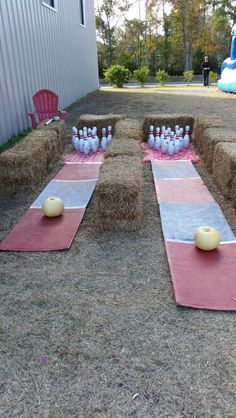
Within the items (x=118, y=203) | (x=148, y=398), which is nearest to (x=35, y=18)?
(x=118, y=203)

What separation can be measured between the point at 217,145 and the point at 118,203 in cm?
200

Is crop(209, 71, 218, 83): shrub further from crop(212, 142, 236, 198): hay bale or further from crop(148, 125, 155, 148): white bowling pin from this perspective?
crop(212, 142, 236, 198): hay bale

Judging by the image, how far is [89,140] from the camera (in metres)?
6.34

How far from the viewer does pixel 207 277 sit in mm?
2658

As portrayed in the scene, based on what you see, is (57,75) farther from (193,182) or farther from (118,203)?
(118,203)

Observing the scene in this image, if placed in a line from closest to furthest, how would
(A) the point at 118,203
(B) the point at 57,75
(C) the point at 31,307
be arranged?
(C) the point at 31,307, (A) the point at 118,203, (B) the point at 57,75

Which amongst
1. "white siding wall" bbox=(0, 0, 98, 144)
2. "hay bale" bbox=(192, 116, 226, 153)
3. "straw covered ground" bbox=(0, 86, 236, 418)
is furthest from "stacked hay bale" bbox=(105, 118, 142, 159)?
"white siding wall" bbox=(0, 0, 98, 144)

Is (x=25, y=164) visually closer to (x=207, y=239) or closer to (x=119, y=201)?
(x=119, y=201)

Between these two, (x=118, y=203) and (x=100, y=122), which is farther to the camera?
(x=100, y=122)

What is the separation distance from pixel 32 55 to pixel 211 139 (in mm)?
4898

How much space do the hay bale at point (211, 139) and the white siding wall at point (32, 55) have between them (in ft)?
11.6

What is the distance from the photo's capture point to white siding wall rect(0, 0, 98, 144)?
20.9 ft

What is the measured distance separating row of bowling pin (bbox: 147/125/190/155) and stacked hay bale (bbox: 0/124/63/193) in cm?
199

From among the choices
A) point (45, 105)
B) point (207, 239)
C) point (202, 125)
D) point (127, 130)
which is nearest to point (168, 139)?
point (202, 125)
